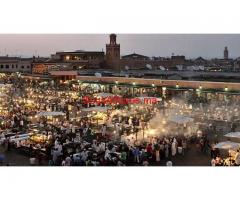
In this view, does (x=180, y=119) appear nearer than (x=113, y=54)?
Yes

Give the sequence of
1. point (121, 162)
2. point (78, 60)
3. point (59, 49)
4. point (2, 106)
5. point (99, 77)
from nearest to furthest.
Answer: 1. point (121, 162)
2. point (2, 106)
3. point (99, 77)
4. point (78, 60)
5. point (59, 49)

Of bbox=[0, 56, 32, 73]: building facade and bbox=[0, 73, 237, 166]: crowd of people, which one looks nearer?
bbox=[0, 73, 237, 166]: crowd of people

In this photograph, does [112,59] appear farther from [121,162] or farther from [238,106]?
[121,162]

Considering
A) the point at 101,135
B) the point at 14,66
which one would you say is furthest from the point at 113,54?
the point at 101,135

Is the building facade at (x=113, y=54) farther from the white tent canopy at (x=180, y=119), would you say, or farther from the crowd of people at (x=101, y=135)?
the white tent canopy at (x=180, y=119)

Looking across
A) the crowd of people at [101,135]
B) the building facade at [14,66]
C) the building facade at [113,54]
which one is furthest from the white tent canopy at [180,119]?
the building facade at [14,66]

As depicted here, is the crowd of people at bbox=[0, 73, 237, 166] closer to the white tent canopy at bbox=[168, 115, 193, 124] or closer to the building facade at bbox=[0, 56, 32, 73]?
the white tent canopy at bbox=[168, 115, 193, 124]

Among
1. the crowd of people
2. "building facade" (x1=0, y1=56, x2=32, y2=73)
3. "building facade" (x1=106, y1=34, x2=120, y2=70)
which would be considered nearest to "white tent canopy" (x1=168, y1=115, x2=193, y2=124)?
the crowd of people

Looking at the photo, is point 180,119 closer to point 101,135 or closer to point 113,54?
point 101,135

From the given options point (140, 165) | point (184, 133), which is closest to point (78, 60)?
point (184, 133)

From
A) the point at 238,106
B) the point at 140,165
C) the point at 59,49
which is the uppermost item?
the point at 59,49

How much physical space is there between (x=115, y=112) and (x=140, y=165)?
17.6ft

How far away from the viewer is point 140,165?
8109mm

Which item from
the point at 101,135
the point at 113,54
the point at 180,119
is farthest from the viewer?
the point at 113,54
